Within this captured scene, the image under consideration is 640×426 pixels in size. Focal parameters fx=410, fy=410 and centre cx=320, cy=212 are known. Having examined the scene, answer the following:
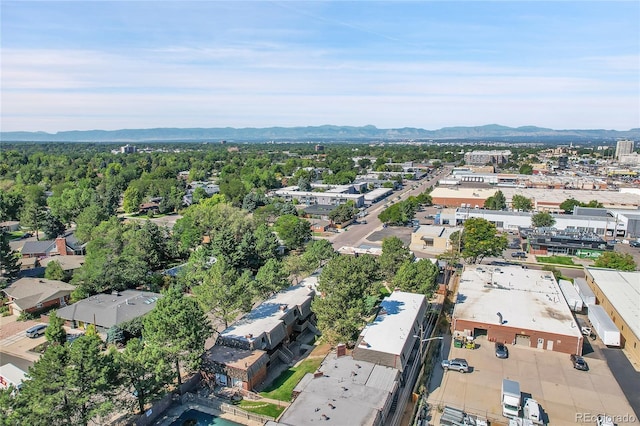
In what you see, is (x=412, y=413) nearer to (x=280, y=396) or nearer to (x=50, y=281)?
(x=280, y=396)

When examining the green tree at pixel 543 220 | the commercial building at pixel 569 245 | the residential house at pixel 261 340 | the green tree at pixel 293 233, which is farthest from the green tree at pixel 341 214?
the residential house at pixel 261 340

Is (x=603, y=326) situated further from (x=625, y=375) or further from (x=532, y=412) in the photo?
(x=532, y=412)

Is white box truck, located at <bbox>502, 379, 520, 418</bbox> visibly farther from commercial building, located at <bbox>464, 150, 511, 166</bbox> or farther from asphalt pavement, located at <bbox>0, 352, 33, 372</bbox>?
commercial building, located at <bbox>464, 150, 511, 166</bbox>

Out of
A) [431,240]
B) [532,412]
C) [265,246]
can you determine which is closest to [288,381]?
[532,412]

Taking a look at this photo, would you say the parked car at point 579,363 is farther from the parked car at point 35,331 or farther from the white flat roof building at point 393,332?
the parked car at point 35,331

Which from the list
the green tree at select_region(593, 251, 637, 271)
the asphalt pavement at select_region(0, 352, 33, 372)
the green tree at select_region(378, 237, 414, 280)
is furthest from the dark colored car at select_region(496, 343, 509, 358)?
the asphalt pavement at select_region(0, 352, 33, 372)

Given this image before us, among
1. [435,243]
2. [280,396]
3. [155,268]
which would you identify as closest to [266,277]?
[280,396]
